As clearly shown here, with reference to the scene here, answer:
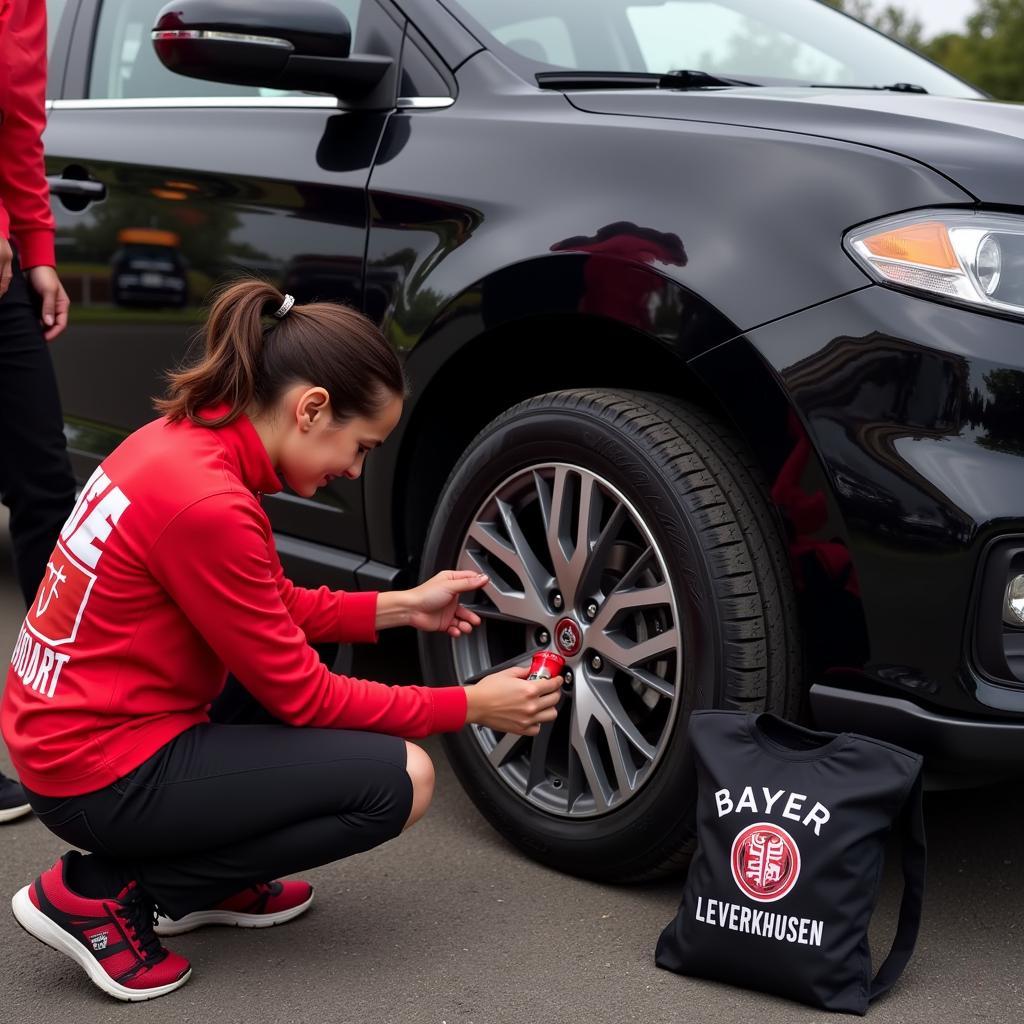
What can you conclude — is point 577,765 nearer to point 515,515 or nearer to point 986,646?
point 515,515

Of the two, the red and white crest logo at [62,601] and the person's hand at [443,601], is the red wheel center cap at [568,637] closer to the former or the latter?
the person's hand at [443,601]

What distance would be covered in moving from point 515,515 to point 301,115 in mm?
994

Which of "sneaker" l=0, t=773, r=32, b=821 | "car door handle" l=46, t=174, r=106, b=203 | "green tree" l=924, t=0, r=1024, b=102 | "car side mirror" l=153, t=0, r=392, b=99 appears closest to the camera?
"car side mirror" l=153, t=0, r=392, b=99

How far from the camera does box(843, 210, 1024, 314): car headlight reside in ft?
6.45

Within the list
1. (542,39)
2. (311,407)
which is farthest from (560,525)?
(542,39)

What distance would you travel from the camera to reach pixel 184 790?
2031mm

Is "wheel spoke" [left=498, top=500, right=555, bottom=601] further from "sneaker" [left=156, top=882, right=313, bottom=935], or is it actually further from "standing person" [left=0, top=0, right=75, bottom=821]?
"standing person" [left=0, top=0, right=75, bottom=821]

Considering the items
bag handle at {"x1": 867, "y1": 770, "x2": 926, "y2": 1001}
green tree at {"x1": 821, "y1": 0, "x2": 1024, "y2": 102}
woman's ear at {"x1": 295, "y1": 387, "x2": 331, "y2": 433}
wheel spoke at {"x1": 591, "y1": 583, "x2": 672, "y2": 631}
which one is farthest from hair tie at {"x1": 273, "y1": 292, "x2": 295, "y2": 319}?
green tree at {"x1": 821, "y1": 0, "x2": 1024, "y2": 102}

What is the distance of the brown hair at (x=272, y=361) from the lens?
2018mm

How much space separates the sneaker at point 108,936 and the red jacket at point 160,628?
161 millimetres

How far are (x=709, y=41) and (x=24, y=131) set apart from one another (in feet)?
4.58

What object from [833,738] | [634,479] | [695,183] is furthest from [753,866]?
[695,183]

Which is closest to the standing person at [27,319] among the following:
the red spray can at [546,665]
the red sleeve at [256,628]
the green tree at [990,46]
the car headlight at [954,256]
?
the red sleeve at [256,628]

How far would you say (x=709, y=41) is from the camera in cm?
301
